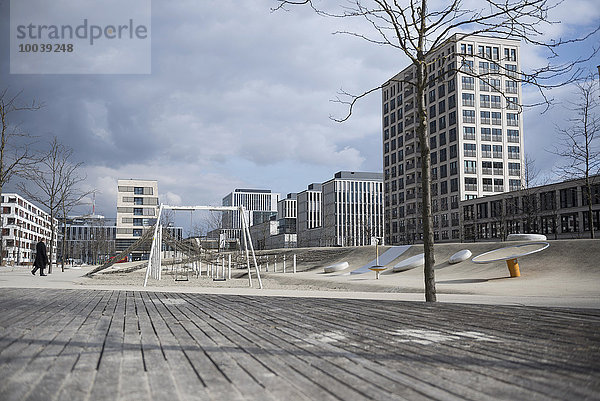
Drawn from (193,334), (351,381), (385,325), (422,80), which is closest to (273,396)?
(351,381)

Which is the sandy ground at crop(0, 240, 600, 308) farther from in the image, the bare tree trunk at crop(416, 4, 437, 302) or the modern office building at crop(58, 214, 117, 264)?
the modern office building at crop(58, 214, 117, 264)

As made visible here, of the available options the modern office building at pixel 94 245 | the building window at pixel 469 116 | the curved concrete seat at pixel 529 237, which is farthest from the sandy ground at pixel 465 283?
the building window at pixel 469 116

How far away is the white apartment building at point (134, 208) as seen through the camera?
97.1 meters

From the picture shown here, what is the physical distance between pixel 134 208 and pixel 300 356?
100955 millimetres

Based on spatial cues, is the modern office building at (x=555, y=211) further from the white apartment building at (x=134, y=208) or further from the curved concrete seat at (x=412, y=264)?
the white apartment building at (x=134, y=208)

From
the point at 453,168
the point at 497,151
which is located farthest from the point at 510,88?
the point at 453,168

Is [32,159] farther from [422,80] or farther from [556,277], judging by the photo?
[556,277]

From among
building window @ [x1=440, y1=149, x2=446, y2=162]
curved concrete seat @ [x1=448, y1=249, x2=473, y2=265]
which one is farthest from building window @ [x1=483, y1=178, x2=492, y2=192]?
curved concrete seat @ [x1=448, y1=249, x2=473, y2=265]

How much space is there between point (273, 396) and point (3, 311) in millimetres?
5909

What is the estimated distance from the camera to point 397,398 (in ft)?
9.23

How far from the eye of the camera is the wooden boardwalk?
2.99m

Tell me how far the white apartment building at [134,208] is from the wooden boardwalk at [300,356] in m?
94.9

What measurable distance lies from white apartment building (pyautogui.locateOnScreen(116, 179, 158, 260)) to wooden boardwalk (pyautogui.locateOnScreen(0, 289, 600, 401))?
9491cm

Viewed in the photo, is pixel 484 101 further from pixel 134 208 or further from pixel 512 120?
pixel 134 208
